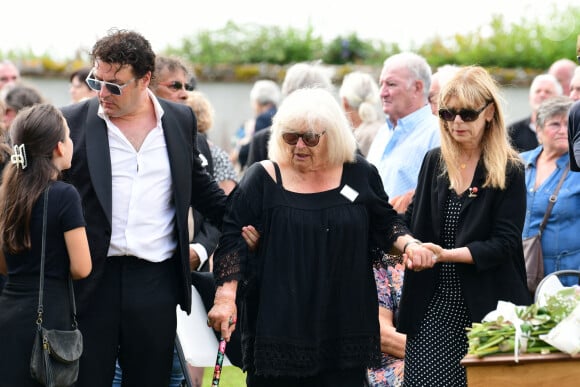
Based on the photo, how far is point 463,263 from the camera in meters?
5.60

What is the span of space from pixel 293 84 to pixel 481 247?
323cm

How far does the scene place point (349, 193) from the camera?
553 cm

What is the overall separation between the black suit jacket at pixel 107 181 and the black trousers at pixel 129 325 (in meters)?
0.08

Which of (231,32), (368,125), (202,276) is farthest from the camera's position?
(231,32)

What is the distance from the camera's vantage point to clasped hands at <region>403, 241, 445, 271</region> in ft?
17.6

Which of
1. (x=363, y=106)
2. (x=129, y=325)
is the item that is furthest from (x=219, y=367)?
(x=363, y=106)

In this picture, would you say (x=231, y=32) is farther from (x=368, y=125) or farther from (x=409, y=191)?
(x=409, y=191)

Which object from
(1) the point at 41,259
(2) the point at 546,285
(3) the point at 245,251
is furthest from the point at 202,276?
(2) the point at 546,285

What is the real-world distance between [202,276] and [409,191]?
59.1 inches

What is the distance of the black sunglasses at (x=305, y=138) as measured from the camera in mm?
5469

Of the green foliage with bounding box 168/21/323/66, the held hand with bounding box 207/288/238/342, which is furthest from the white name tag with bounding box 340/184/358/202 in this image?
the green foliage with bounding box 168/21/323/66

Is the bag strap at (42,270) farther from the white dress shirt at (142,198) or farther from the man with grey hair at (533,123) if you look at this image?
the man with grey hair at (533,123)

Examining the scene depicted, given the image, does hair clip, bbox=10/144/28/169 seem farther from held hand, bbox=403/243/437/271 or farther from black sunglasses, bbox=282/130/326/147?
held hand, bbox=403/243/437/271

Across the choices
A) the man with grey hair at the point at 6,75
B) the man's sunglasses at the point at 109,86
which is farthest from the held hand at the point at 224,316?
the man with grey hair at the point at 6,75
